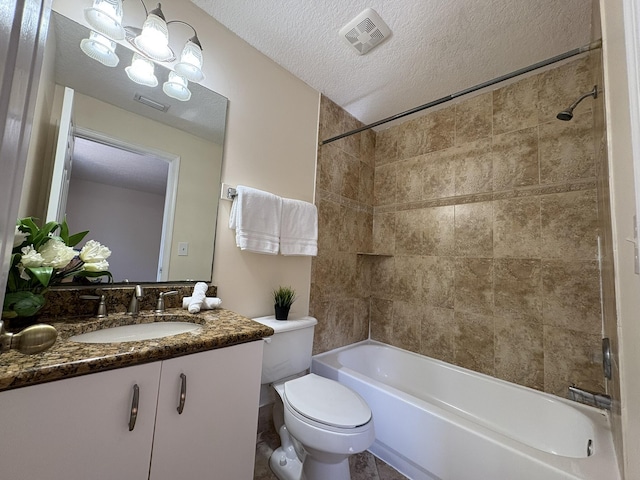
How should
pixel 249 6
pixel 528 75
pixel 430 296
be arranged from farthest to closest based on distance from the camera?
pixel 430 296, pixel 528 75, pixel 249 6

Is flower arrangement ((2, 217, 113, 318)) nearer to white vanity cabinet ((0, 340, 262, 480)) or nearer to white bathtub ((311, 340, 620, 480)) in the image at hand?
white vanity cabinet ((0, 340, 262, 480))

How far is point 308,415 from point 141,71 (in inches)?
68.4

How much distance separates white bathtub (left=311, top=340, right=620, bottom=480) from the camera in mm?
1029

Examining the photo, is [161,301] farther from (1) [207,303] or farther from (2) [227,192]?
(2) [227,192]

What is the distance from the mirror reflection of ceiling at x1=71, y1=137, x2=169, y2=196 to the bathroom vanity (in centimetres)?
63

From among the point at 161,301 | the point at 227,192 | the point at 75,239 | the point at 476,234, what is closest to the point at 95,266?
the point at 75,239

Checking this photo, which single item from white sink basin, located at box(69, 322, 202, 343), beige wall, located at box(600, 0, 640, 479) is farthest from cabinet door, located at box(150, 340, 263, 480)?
beige wall, located at box(600, 0, 640, 479)

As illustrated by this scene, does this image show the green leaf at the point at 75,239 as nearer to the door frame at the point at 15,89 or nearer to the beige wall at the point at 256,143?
the beige wall at the point at 256,143

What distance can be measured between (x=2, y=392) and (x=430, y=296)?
2146 mm

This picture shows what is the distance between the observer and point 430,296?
6.69 feet

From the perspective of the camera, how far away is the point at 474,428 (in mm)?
1164

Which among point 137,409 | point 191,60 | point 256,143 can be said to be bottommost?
point 137,409

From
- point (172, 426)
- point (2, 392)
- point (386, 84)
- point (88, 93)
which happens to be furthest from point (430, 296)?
point (88, 93)

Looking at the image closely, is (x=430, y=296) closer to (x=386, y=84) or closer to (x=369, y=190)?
(x=369, y=190)
